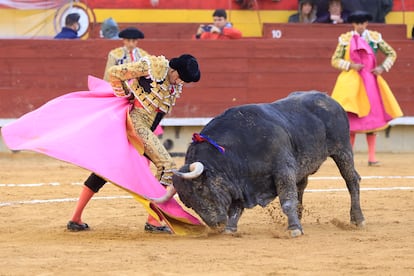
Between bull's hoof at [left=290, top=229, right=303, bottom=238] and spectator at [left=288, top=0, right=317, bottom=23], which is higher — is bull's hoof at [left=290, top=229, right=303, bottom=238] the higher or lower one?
the higher one

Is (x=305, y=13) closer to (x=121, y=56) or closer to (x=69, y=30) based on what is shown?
(x=69, y=30)

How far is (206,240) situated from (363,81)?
188 inches

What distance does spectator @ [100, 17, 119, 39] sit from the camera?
11328mm

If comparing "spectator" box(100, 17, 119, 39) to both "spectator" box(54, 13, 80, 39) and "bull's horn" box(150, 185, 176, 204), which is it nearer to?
"spectator" box(54, 13, 80, 39)

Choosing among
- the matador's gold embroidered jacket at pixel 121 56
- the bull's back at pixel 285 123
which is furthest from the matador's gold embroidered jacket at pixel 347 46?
the bull's back at pixel 285 123

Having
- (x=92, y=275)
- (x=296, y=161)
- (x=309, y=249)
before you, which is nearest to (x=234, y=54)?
(x=296, y=161)

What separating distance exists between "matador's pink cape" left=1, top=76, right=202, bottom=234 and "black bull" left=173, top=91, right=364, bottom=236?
315mm

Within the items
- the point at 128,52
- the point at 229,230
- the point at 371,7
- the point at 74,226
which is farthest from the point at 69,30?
the point at 229,230

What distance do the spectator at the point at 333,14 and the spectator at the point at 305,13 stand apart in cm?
9

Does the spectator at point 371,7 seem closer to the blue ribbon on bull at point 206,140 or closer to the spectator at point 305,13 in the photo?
the spectator at point 305,13

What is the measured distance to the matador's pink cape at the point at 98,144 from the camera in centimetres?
562

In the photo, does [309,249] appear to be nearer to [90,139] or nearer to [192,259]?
[192,259]

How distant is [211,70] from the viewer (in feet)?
37.9

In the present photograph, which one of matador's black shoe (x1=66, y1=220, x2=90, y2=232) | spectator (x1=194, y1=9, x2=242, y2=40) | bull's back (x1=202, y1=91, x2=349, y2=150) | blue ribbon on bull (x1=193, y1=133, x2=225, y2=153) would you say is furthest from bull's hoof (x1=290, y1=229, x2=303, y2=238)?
spectator (x1=194, y1=9, x2=242, y2=40)
